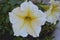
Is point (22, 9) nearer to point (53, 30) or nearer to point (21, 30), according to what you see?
point (21, 30)

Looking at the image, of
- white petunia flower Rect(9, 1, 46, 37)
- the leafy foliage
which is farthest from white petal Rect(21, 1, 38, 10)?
the leafy foliage

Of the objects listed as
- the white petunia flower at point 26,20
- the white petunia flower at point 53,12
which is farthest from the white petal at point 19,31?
the white petunia flower at point 53,12

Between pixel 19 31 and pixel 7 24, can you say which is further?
pixel 7 24

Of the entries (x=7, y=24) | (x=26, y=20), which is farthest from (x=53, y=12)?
(x=7, y=24)

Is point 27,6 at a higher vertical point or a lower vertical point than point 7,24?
higher

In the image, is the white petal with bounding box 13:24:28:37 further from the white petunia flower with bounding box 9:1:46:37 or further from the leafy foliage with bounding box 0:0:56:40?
the leafy foliage with bounding box 0:0:56:40

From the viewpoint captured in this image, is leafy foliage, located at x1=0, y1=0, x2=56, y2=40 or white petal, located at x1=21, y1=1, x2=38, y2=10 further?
leafy foliage, located at x1=0, y1=0, x2=56, y2=40

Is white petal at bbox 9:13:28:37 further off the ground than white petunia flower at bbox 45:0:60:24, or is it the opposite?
white petunia flower at bbox 45:0:60:24

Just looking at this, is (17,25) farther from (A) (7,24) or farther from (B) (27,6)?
(A) (7,24)
